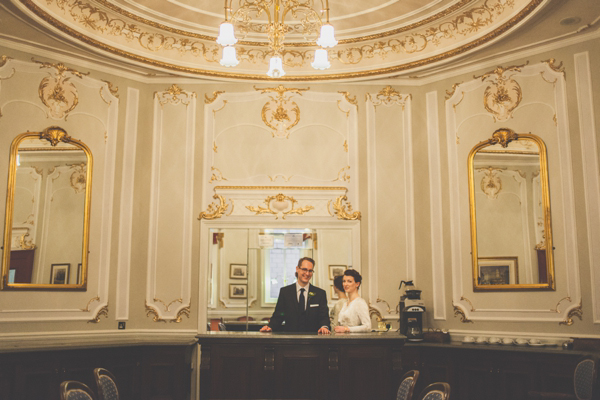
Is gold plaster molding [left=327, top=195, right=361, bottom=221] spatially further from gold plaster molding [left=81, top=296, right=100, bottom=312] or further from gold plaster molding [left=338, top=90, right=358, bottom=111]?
gold plaster molding [left=81, top=296, right=100, bottom=312]

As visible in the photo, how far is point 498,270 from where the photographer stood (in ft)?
24.0

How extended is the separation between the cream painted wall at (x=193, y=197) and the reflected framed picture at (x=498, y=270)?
0.67 ft

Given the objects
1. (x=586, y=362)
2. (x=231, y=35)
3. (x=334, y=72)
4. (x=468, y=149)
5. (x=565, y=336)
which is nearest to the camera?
(x=231, y=35)

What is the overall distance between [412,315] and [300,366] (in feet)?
8.75

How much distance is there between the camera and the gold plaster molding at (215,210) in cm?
807

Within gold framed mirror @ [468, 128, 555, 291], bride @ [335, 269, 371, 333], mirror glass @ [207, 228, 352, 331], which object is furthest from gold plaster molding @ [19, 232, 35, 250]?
gold framed mirror @ [468, 128, 555, 291]

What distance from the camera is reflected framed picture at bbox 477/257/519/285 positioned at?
283 inches

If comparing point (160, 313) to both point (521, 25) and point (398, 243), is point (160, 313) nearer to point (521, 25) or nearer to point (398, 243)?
point (398, 243)

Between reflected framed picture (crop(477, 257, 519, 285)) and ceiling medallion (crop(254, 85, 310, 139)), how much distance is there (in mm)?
3206

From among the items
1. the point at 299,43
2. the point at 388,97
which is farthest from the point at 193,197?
the point at 388,97

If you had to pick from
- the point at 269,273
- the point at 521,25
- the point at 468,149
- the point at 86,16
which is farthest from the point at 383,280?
the point at 86,16

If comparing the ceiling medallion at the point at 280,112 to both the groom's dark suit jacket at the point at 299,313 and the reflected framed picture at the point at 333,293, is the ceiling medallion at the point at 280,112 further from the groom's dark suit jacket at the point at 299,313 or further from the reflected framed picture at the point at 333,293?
the groom's dark suit jacket at the point at 299,313

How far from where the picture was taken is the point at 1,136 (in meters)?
6.93

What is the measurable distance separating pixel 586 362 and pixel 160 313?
5.13m
